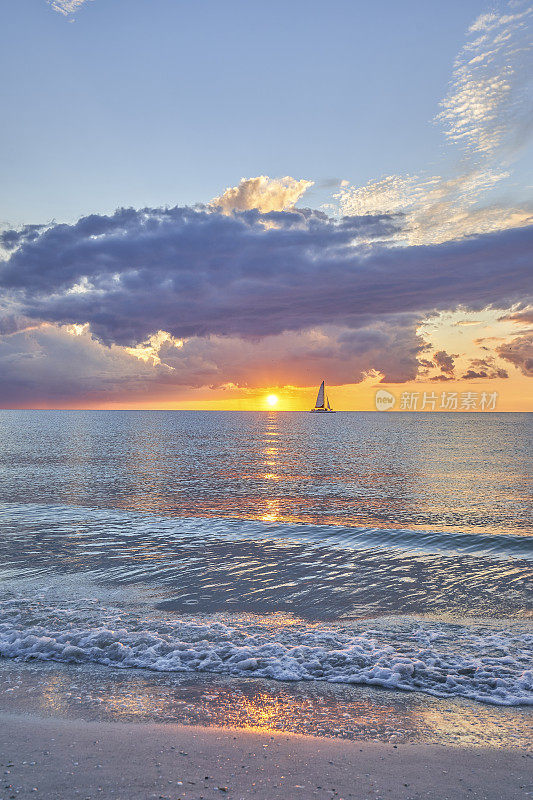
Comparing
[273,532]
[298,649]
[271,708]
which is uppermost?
[271,708]

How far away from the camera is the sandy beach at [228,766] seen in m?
5.96

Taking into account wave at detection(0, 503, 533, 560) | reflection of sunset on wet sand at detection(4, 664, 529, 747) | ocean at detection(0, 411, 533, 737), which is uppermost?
reflection of sunset on wet sand at detection(4, 664, 529, 747)

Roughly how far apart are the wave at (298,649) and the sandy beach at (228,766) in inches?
90.3

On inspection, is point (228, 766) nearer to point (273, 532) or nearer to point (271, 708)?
point (271, 708)

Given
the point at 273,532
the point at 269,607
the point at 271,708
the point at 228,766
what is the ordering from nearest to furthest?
the point at 228,766
the point at 271,708
the point at 269,607
the point at 273,532

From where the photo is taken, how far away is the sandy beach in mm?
5961

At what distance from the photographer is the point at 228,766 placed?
6484 millimetres

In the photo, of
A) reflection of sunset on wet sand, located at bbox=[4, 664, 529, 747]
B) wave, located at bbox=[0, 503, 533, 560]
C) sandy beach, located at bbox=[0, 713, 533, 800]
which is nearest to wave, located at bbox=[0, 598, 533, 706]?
reflection of sunset on wet sand, located at bbox=[4, 664, 529, 747]

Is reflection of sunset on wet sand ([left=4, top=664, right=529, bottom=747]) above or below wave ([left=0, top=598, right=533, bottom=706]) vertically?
above

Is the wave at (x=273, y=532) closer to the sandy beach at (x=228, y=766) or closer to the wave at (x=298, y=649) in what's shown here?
the wave at (x=298, y=649)

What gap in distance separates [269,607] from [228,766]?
24.3ft

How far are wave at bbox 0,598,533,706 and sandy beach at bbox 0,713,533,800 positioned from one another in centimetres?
229

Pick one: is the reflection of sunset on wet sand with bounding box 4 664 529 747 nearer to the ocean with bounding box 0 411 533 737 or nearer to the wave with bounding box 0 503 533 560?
the ocean with bounding box 0 411 533 737

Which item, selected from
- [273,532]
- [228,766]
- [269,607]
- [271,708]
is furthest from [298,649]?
[273,532]
